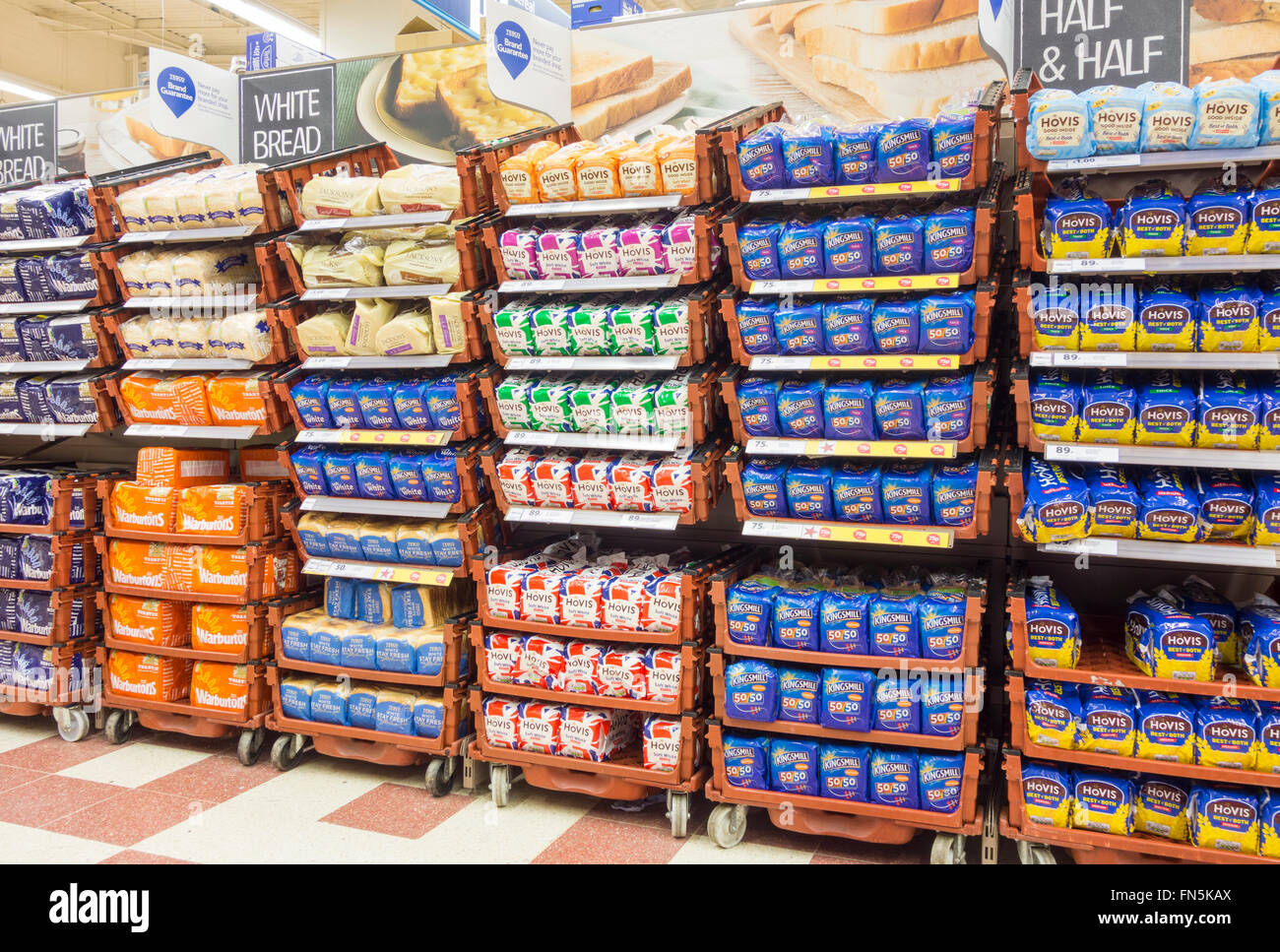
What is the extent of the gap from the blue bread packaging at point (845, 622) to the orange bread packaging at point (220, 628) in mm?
2440

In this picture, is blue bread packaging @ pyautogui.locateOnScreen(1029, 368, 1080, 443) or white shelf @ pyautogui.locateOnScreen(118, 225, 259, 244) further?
white shelf @ pyautogui.locateOnScreen(118, 225, 259, 244)

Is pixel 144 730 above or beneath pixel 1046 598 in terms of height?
beneath

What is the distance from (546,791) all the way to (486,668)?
21.8 inches

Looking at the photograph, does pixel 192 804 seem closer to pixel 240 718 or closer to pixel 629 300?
pixel 240 718

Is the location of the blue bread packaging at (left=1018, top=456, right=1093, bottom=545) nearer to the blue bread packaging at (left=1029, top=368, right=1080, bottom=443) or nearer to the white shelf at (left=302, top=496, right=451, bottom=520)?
the blue bread packaging at (left=1029, top=368, right=1080, bottom=443)

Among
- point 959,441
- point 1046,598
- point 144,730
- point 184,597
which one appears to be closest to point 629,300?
point 959,441

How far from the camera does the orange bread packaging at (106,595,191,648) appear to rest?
164 inches

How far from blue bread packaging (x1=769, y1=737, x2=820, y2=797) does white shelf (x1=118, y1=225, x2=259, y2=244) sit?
2865 millimetres

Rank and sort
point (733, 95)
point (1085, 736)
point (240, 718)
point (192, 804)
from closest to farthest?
point (1085, 736)
point (192, 804)
point (240, 718)
point (733, 95)

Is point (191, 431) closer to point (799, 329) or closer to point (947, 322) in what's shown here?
point (799, 329)

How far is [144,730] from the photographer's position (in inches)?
176

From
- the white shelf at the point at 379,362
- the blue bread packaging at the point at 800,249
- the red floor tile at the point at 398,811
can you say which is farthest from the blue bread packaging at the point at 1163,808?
the white shelf at the point at 379,362

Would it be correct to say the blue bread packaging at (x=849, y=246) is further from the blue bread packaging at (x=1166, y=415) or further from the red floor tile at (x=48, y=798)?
the red floor tile at (x=48, y=798)

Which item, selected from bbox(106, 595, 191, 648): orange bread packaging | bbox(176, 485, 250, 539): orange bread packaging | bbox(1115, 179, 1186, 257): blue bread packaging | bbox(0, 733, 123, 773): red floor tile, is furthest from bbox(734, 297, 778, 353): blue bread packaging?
bbox(0, 733, 123, 773): red floor tile
